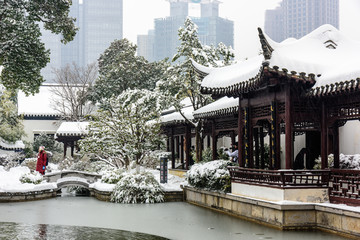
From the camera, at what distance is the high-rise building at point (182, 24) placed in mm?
170625

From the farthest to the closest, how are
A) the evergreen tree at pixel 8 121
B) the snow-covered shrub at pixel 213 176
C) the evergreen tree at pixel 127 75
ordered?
the evergreen tree at pixel 127 75 < the evergreen tree at pixel 8 121 < the snow-covered shrub at pixel 213 176

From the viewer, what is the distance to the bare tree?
4266 centimetres

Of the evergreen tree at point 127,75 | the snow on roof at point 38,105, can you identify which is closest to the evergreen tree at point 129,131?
the evergreen tree at point 127,75

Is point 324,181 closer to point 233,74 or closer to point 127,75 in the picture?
point 233,74

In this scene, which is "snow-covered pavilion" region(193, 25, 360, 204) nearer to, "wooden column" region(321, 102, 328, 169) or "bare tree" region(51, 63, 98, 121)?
"wooden column" region(321, 102, 328, 169)

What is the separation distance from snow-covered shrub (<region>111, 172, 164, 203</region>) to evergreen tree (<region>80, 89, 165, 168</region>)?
A: 319 centimetres

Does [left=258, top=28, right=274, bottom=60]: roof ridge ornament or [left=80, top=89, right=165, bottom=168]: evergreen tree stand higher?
[left=258, top=28, right=274, bottom=60]: roof ridge ornament

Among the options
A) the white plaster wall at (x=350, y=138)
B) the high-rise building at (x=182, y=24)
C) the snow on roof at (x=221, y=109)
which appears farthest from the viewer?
the high-rise building at (x=182, y=24)

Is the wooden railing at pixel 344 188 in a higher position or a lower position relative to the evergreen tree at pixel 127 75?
lower

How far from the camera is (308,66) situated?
12.4m

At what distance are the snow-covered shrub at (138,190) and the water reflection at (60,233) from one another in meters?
5.77

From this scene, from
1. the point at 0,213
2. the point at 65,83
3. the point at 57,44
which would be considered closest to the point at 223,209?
the point at 0,213

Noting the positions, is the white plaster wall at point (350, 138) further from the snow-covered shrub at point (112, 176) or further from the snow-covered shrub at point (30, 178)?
the snow-covered shrub at point (30, 178)

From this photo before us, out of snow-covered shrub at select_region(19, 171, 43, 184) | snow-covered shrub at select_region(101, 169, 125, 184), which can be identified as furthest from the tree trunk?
snow-covered shrub at select_region(19, 171, 43, 184)
